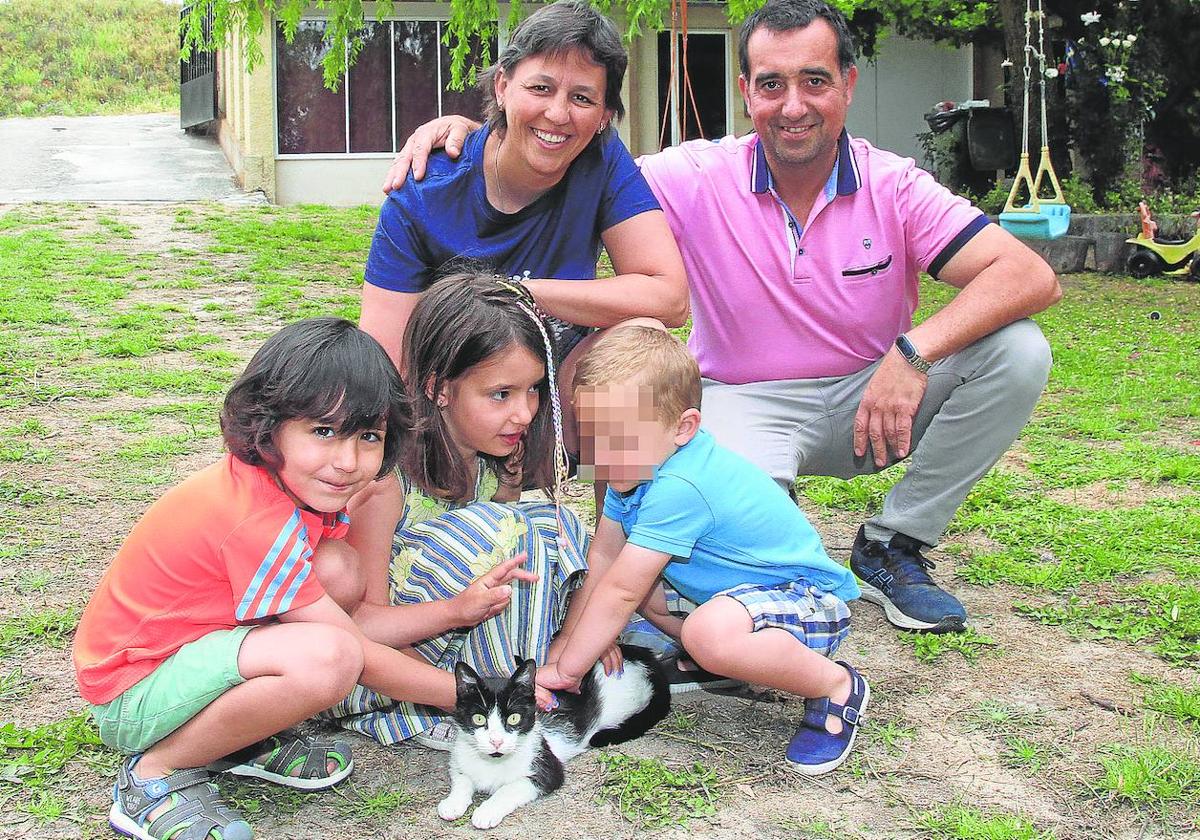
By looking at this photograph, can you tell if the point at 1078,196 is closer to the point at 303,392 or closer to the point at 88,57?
the point at 303,392

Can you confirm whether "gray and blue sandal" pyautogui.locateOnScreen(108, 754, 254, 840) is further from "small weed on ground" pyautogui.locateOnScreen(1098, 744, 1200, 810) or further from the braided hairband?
"small weed on ground" pyautogui.locateOnScreen(1098, 744, 1200, 810)

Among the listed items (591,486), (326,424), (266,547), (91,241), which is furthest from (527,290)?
(91,241)

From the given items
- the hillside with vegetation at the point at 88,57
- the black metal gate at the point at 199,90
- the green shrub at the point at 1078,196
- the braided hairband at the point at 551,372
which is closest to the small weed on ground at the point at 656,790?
the braided hairband at the point at 551,372

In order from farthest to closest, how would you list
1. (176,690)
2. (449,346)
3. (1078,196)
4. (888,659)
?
(1078,196) → (888,659) → (449,346) → (176,690)

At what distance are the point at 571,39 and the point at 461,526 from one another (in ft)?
3.89

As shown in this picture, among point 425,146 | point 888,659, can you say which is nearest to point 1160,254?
point 888,659

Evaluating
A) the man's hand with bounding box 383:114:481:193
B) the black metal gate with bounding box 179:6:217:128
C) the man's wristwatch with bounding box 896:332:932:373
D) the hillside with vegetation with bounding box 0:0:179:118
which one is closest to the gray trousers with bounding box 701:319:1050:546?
the man's wristwatch with bounding box 896:332:932:373

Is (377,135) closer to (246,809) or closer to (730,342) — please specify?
(730,342)

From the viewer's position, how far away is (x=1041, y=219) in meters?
9.41

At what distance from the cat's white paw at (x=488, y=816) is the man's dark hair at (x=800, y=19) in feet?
6.87

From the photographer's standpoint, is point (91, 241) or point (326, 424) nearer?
point (326, 424)

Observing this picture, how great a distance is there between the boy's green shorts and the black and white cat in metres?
0.44

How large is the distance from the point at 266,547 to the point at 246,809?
546 mm

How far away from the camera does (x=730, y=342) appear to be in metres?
3.46
